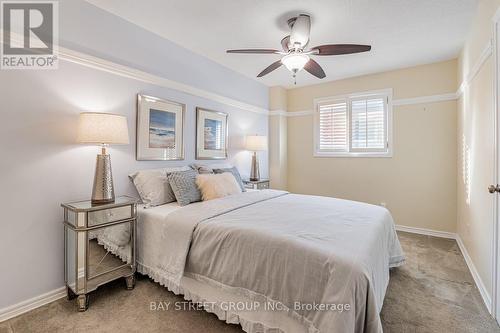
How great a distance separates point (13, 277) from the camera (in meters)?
1.87

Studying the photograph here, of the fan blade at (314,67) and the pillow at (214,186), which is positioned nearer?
the fan blade at (314,67)

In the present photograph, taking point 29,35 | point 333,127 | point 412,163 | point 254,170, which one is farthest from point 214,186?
point 412,163

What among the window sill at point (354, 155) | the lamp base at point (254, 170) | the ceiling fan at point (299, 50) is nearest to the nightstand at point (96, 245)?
the ceiling fan at point (299, 50)

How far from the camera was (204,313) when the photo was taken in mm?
1867

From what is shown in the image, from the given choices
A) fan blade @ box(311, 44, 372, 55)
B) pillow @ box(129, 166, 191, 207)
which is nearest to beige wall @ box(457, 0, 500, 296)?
fan blade @ box(311, 44, 372, 55)

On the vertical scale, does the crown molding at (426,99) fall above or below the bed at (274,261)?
above

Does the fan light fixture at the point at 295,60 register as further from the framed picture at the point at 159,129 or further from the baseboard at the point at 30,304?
the baseboard at the point at 30,304

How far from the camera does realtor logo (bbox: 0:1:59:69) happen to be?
1.87 m

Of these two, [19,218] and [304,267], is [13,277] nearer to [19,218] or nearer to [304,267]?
[19,218]

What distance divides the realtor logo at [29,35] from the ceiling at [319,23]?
46 centimetres

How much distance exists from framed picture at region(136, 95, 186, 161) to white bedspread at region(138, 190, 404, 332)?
970 millimetres

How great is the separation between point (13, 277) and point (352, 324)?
243cm

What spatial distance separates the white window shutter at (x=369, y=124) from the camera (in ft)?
13.4

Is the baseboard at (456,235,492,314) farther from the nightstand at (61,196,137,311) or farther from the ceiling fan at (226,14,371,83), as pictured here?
the nightstand at (61,196,137,311)
